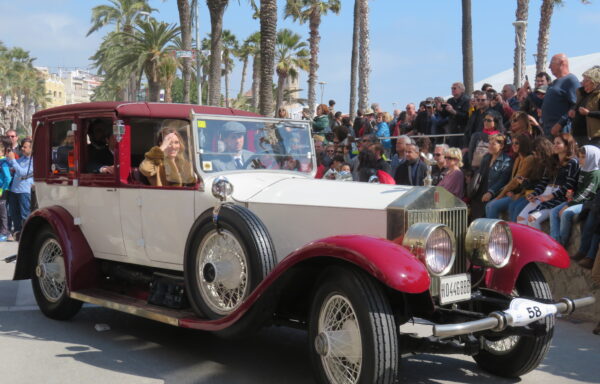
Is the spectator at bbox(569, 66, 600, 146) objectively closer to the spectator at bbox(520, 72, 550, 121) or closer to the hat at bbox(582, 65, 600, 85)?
the hat at bbox(582, 65, 600, 85)

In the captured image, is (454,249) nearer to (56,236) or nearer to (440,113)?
(56,236)

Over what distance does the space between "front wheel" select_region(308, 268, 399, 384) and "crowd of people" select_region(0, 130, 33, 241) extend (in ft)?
35.2

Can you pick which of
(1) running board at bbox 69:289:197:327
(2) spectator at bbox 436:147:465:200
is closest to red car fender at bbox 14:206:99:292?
(1) running board at bbox 69:289:197:327

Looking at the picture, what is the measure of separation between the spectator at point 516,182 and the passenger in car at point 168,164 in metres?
4.08

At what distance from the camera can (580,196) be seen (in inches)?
272

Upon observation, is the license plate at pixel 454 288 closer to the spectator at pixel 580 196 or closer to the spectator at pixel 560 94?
the spectator at pixel 580 196

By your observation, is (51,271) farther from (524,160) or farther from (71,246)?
(524,160)

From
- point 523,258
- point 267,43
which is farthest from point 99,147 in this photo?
point 267,43

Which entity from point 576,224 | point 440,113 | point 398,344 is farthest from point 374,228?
point 440,113

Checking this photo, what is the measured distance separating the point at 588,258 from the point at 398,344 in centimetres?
340

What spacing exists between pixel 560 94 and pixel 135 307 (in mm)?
6393

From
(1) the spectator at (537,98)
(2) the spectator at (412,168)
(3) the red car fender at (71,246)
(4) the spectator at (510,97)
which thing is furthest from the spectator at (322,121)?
(3) the red car fender at (71,246)

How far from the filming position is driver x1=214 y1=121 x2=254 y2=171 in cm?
562

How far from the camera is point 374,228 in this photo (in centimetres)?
439
